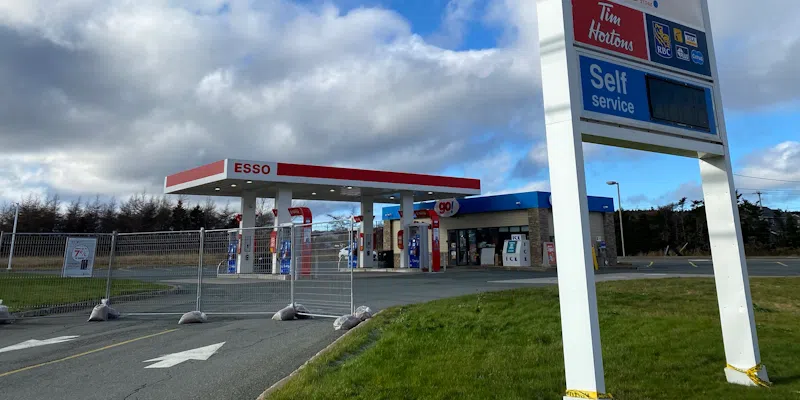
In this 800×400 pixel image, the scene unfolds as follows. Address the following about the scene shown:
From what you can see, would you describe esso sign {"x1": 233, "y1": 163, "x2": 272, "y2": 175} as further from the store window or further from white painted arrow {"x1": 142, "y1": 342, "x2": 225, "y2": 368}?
white painted arrow {"x1": 142, "y1": 342, "x2": 225, "y2": 368}

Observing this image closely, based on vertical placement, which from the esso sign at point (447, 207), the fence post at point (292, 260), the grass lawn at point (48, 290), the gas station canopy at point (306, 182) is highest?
the gas station canopy at point (306, 182)

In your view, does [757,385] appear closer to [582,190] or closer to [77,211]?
[582,190]

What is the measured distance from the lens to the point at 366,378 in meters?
4.83

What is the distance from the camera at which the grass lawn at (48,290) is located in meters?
11.2

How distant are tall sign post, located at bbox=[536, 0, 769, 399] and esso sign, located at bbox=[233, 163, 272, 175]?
1915 cm

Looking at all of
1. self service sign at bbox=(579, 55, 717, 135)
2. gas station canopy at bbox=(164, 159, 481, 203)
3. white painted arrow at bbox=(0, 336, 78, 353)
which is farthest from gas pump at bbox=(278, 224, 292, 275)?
gas station canopy at bbox=(164, 159, 481, 203)

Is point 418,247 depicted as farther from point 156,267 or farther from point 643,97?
point 643,97

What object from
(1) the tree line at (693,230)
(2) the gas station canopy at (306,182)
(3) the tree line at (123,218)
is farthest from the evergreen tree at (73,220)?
(1) the tree line at (693,230)

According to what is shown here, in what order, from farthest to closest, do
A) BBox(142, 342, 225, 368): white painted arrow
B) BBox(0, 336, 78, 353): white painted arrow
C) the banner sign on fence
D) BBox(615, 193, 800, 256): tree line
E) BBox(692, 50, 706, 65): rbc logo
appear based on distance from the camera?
BBox(615, 193, 800, 256): tree line
the banner sign on fence
BBox(0, 336, 78, 353): white painted arrow
BBox(142, 342, 225, 368): white painted arrow
BBox(692, 50, 706, 65): rbc logo

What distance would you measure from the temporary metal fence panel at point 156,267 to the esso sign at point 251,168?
390 inches

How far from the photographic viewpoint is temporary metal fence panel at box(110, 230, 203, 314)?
426 inches

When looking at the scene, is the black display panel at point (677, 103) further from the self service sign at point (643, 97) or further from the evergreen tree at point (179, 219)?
the evergreen tree at point (179, 219)

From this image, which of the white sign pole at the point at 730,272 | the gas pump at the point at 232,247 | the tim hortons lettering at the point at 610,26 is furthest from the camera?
the gas pump at the point at 232,247

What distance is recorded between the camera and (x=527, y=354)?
5645mm
